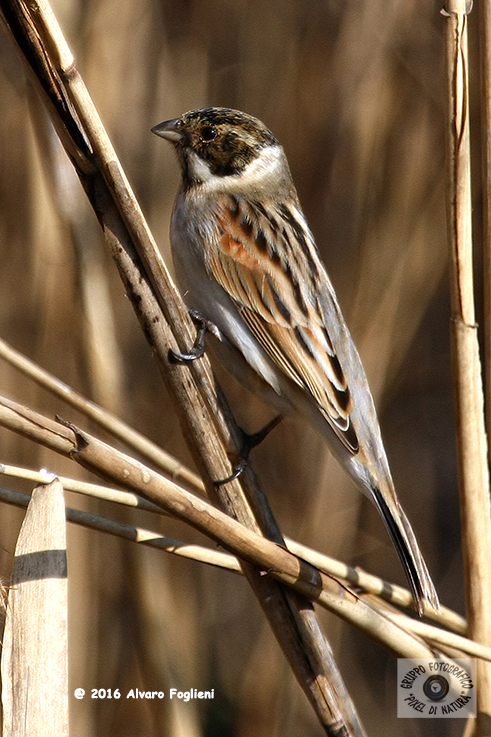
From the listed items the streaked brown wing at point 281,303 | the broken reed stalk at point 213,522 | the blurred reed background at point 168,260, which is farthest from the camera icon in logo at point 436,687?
the blurred reed background at point 168,260

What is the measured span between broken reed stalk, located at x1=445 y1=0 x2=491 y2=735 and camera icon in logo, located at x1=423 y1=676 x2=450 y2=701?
11cm

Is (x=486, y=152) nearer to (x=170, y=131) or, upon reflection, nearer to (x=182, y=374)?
(x=182, y=374)

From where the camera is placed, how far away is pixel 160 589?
2.86 meters

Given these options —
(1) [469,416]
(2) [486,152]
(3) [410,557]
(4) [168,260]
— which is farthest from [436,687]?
(4) [168,260]

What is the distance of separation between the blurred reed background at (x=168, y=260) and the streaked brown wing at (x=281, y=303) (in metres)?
0.57

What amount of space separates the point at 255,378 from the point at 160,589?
0.98 metres

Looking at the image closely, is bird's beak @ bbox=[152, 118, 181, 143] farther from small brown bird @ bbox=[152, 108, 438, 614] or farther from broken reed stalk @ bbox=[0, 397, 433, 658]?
broken reed stalk @ bbox=[0, 397, 433, 658]

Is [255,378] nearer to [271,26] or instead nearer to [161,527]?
[161,527]

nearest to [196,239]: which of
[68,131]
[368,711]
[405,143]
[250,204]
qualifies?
[250,204]

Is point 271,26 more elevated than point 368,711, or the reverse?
point 271,26

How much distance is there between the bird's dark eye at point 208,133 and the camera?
2.57 m

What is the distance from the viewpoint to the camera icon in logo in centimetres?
188

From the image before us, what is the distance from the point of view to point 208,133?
258 centimetres

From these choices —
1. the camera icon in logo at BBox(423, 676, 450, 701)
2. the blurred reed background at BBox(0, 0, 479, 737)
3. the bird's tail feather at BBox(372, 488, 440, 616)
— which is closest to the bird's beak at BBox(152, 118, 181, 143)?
the blurred reed background at BBox(0, 0, 479, 737)
